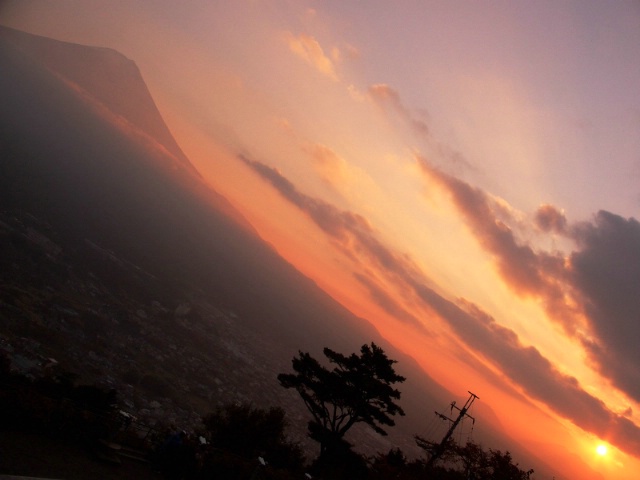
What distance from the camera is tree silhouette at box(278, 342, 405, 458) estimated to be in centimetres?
1977

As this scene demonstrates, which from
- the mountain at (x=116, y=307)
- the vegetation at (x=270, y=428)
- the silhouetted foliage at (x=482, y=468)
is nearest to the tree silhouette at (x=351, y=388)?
the vegetation at (x=270, y=428)

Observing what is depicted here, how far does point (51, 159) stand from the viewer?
174 m

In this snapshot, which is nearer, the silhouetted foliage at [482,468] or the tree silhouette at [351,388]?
the tree silhouette at [351,388]

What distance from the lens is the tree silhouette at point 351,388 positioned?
64.8 feet

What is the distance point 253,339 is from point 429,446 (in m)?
131

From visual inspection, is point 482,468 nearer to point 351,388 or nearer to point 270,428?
point 351,388

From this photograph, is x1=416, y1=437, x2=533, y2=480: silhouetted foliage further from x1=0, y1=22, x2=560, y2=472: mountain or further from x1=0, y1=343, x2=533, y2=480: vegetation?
x1=0, y1=22, x2=560, y2=472: mountain

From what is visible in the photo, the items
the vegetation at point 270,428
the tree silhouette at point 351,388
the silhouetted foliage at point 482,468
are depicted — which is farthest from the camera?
the silhouetted foliage at point 482,468

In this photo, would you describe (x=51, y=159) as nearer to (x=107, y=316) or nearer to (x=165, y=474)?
(x=107, y=316)

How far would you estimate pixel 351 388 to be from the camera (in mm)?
20000

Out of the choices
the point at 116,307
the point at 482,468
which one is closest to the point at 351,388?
the point at 482,468

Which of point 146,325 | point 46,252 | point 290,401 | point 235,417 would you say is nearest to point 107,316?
point 146,325

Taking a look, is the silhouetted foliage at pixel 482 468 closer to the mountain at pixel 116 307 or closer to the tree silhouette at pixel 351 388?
the tree silhouette at pixel 351 388

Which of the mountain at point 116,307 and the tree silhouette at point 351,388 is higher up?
the tree silhouette at point 351,388
